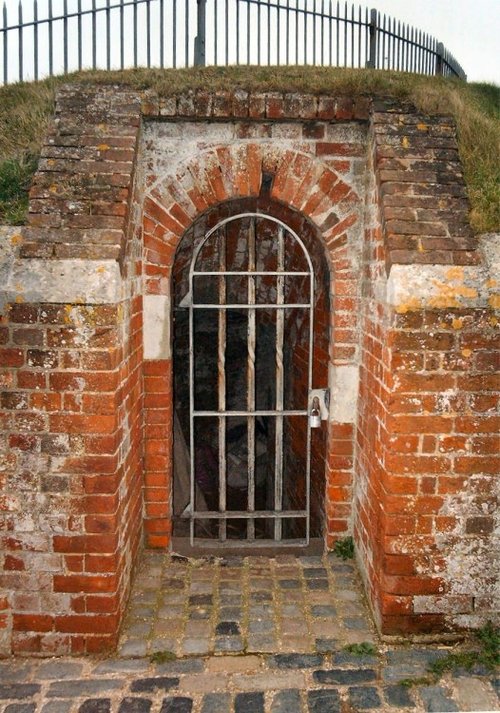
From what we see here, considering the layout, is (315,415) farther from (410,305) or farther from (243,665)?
(243,665)

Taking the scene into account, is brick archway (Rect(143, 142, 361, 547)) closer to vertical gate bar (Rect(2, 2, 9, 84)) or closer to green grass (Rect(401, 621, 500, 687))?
green grass (Rect(401, 621, 500, 687))

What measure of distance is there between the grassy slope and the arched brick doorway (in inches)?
37.2

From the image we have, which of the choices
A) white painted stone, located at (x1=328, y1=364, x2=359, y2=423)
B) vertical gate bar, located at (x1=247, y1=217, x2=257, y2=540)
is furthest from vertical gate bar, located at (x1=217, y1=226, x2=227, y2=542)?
white painted stone, located at (x1=328, y1=364, x2=359, y2=423)

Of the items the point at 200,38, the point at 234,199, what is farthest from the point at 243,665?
the point at 200,38

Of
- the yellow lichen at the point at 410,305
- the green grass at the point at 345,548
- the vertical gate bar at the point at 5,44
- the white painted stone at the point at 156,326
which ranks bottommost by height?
the green grass at the point at 345,548

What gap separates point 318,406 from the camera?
15.0 feet

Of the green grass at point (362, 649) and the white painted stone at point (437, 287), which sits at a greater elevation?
the white painted stone at point (437, 287)

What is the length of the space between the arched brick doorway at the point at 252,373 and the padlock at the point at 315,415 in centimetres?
6

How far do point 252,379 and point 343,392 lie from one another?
2.43 ft

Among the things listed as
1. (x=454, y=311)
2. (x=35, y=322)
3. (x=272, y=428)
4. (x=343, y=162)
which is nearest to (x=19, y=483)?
(x=35, y=322)

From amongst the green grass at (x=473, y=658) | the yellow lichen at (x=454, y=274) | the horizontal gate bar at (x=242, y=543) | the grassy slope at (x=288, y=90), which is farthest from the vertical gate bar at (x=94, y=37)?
the green grass at (x=473, y=658)

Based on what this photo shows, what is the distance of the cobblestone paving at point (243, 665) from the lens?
3.07 metres

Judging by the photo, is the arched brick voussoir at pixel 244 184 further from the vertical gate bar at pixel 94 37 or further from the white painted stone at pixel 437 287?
the vertical gate bar at pixel 94 37

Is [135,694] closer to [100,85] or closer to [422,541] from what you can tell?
[422,541]
